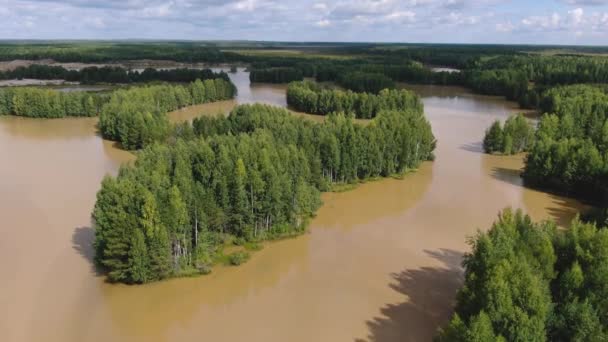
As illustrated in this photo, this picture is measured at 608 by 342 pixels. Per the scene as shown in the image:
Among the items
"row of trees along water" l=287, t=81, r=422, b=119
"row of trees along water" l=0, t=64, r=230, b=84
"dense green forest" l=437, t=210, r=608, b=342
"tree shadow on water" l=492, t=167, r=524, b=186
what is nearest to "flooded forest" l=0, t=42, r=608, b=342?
"dense green forest" l=437, t=210, r=608, b=342

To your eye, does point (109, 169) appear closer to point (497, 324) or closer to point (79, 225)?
point (79, 225)

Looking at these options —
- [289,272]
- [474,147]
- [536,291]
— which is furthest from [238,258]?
[474,147]

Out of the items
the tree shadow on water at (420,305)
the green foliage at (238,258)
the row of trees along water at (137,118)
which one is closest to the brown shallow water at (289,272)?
the tree shadow on water at (420,305)

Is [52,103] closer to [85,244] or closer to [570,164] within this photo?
[85,244]

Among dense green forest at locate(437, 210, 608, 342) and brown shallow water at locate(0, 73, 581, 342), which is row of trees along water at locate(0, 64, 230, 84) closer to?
brown shallow water at locate(0, 73, 581, 342)

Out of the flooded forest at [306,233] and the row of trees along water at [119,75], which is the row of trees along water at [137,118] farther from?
the row of trees along water at [119,75]

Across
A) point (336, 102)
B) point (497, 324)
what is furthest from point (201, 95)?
point (497, 324)

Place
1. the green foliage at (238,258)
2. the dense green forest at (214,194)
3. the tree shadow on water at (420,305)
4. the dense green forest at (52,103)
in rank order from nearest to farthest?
1. the tree shadow on water at (420,305)
2. the dense green forest at (214,194)
3. the green foliage at (238,258)
4. the dense green forest at (52,103)
